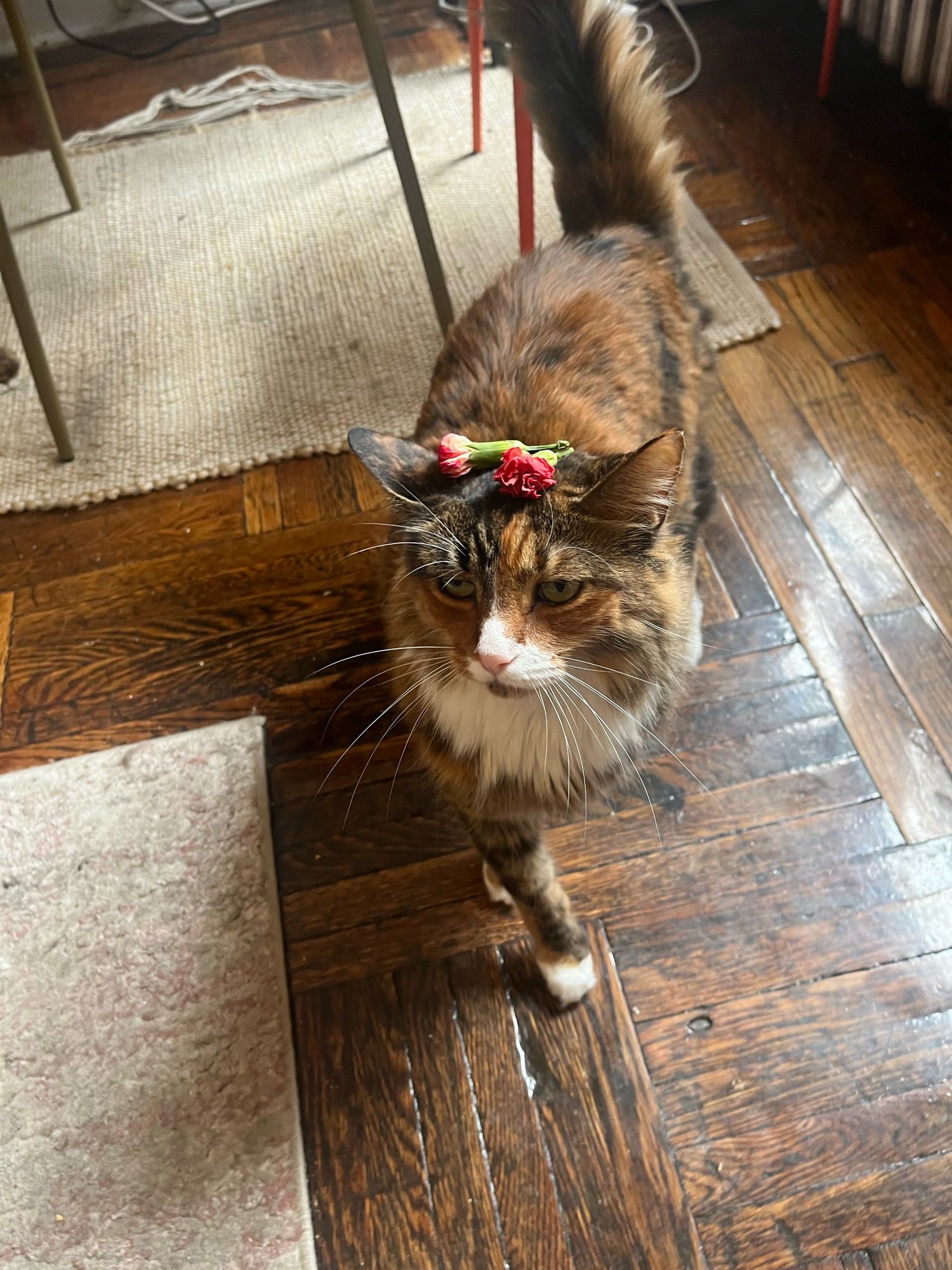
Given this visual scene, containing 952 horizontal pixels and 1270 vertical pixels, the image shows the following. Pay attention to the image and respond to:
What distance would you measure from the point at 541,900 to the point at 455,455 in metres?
0.52

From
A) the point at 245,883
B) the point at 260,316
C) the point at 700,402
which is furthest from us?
the point at 260,316

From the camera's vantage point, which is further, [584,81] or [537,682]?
[584,81]

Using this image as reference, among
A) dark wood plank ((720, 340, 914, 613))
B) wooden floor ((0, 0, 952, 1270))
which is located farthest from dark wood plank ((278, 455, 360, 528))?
dark wood plank ((720, 340, 914, 613))

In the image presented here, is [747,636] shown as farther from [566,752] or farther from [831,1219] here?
[831,1219]

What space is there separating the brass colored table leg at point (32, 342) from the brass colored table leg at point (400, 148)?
2.07 feet

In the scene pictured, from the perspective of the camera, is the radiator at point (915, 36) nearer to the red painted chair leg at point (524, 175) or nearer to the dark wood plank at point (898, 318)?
the dark wood plank at point (898, 318)

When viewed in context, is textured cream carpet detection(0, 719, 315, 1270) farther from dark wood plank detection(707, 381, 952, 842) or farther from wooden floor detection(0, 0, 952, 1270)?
dark wood plank detection(707, 381, 952, 842)

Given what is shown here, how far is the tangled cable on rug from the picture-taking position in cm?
241

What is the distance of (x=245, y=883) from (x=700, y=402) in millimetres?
922

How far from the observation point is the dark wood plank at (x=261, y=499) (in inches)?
64.0

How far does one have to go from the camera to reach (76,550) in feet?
5.33

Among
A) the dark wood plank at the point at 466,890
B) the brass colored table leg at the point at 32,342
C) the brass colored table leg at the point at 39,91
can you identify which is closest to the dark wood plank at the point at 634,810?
the dark wood plank at the point at 466,890

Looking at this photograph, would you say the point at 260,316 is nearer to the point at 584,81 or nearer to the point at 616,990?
the point at 584,81

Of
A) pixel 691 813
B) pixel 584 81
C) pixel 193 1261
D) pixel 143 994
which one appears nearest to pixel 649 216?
pixel 584 81
